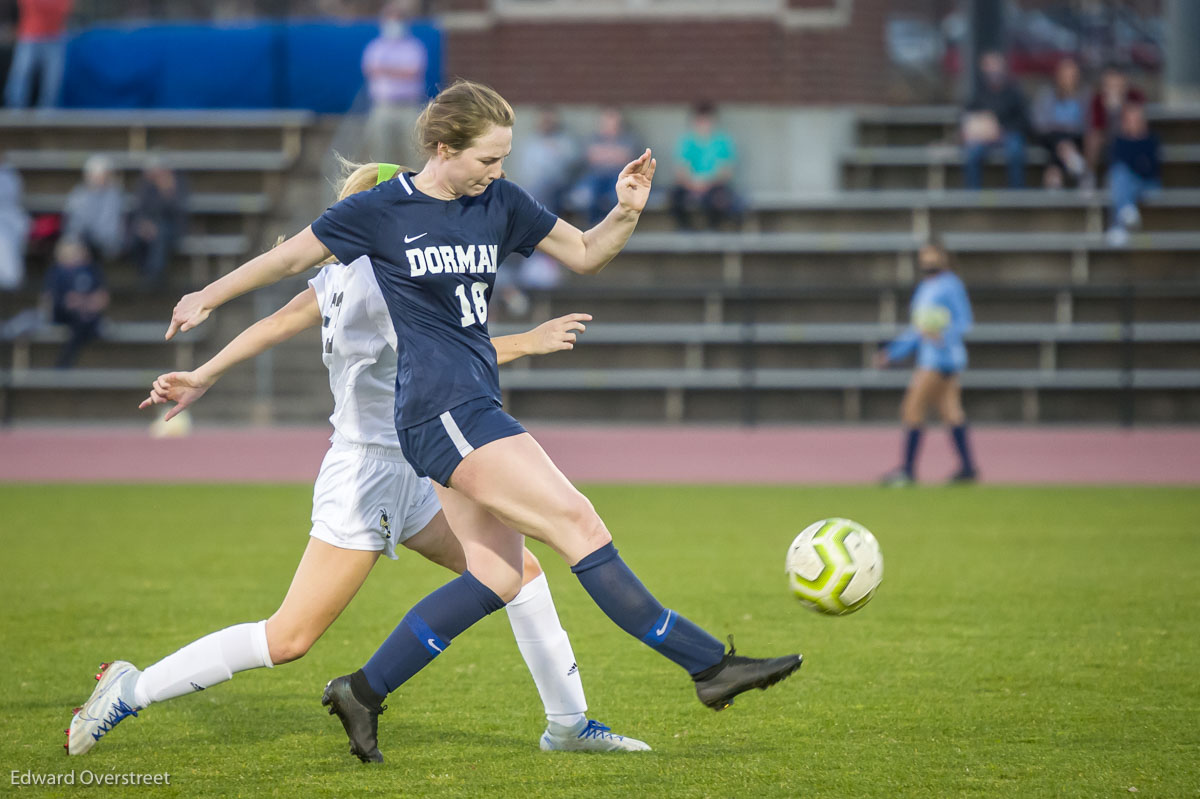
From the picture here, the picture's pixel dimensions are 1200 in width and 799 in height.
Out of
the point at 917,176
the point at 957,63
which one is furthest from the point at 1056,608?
the point at 957,63

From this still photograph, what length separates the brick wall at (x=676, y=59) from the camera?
73.3 ft

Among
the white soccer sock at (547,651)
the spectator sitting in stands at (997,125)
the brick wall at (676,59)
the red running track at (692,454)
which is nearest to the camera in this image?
the white soccer sock at (547,651)

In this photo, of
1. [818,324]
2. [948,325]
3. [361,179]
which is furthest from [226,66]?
[361,179]

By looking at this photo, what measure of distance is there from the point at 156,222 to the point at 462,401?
52.7ft

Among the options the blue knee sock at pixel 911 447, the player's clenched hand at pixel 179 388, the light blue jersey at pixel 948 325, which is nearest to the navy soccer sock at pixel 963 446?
the blue knee sock at pixel 911 447

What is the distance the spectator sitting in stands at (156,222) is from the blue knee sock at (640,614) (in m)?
16.2

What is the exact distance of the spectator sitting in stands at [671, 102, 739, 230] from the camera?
20281 mm

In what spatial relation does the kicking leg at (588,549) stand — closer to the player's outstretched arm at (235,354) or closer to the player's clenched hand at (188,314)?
the player's outstretched arm at (235,354)

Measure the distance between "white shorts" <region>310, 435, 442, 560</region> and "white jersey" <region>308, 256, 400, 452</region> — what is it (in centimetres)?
Answer: 5

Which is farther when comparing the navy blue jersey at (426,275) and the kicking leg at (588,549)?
the navy blue jersey at (426,275)

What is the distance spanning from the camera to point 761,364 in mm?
19453

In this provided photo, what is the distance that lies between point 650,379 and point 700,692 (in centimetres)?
1456

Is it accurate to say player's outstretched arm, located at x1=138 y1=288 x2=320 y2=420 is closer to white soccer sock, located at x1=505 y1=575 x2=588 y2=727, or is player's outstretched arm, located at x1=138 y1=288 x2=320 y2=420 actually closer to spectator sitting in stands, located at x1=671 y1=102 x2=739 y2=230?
white soccer sock, located at x1=505 y1=575 x2=588 y2=727

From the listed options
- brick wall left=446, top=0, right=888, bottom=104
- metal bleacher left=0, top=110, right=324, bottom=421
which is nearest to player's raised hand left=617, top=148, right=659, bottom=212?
metal bleacher left=0, top=110, right=324, bottom=421
